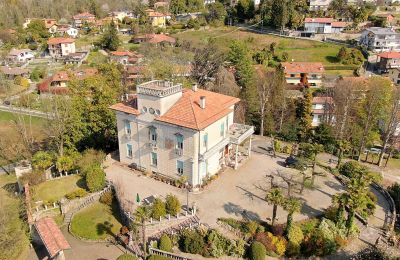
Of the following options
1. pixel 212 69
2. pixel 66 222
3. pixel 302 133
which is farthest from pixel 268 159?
pixel 212 69

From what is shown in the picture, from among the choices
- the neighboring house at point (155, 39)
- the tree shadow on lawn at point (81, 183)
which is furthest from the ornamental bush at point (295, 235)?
the neighboring house at point (155, 39)

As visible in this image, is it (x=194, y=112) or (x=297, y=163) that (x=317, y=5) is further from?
(x=194, y=112)

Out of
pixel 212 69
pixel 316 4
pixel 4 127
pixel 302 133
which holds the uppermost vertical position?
pixel 316 4

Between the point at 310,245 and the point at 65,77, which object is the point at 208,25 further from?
the point at 310,245

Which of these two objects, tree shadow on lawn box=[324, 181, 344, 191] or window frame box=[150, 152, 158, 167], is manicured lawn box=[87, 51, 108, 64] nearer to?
window frame box=[150, 152, 158, 167]

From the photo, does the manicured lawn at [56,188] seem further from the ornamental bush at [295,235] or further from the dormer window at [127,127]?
the ornamental bush at [295,235]

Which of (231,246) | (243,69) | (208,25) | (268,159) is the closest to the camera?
(231,246)
